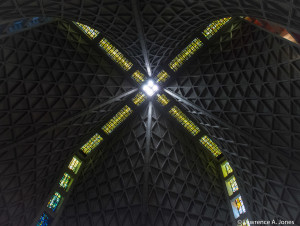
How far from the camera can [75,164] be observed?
37562 mm

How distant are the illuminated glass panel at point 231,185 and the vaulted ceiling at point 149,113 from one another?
0.75m

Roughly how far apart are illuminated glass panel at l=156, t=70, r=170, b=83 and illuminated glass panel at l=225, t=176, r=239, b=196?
51.6ft

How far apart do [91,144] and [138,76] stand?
37.9ft

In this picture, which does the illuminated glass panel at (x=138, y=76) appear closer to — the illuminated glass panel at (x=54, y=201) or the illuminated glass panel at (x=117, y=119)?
the illuminated glass panel at (x=117, y=119)

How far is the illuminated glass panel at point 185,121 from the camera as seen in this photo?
128 feet

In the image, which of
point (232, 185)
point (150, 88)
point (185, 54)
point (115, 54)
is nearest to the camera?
point (185, 54)

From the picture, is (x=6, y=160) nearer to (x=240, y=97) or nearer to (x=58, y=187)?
(x=58, y=187)

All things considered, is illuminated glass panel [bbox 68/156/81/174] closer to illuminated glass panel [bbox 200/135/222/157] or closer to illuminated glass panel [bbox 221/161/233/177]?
illuminated glass panel [bbox 200/135/222/157]

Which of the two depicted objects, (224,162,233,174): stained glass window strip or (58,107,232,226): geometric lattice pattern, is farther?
(224,162,233,174): stained glass window strip

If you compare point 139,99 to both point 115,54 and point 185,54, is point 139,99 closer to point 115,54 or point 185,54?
point 115,54

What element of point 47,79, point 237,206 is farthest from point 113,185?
point 47,79

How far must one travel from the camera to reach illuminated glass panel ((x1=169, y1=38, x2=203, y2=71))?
114ft

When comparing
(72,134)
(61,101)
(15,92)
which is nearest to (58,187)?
(72,134)

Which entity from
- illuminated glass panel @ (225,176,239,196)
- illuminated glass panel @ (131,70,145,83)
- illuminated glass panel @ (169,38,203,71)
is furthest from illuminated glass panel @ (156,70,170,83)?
illuminated glass panel @ (225,176,239,196)
